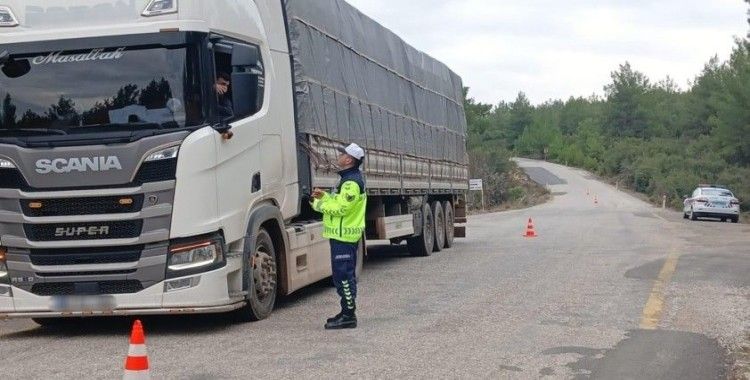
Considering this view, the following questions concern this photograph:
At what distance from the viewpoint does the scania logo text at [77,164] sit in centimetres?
852

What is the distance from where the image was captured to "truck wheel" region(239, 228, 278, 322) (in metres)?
9.52

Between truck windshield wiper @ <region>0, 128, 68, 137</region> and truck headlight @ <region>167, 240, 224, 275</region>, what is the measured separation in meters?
1.46

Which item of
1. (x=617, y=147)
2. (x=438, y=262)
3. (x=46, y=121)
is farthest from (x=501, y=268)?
(x=617, y=147)

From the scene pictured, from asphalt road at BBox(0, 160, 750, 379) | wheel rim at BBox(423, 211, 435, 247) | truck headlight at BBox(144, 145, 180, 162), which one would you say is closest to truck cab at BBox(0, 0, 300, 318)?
truck headlight at BBox(144, 145, 180, 162)

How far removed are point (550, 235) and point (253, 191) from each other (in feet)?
57.9

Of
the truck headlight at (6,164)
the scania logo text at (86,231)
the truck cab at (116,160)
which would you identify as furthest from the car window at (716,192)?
the truck headlight at (6,164)

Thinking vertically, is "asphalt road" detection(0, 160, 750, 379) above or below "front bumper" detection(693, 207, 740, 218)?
below

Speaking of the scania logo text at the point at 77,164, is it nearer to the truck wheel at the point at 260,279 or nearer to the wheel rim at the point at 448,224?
the truck wheel at the point at 260,279

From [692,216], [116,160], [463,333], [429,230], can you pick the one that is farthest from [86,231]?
[692,216]

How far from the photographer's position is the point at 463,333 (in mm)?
9047

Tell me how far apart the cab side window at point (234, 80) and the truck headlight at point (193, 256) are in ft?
3.86

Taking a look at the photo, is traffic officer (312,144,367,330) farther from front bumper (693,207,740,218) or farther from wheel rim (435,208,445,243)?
front bumper (693,207,740,218)

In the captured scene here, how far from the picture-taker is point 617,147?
109 m

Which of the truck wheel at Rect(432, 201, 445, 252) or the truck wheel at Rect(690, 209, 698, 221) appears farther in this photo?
the truck wheel at Rect(690, 209, 698, 221)
